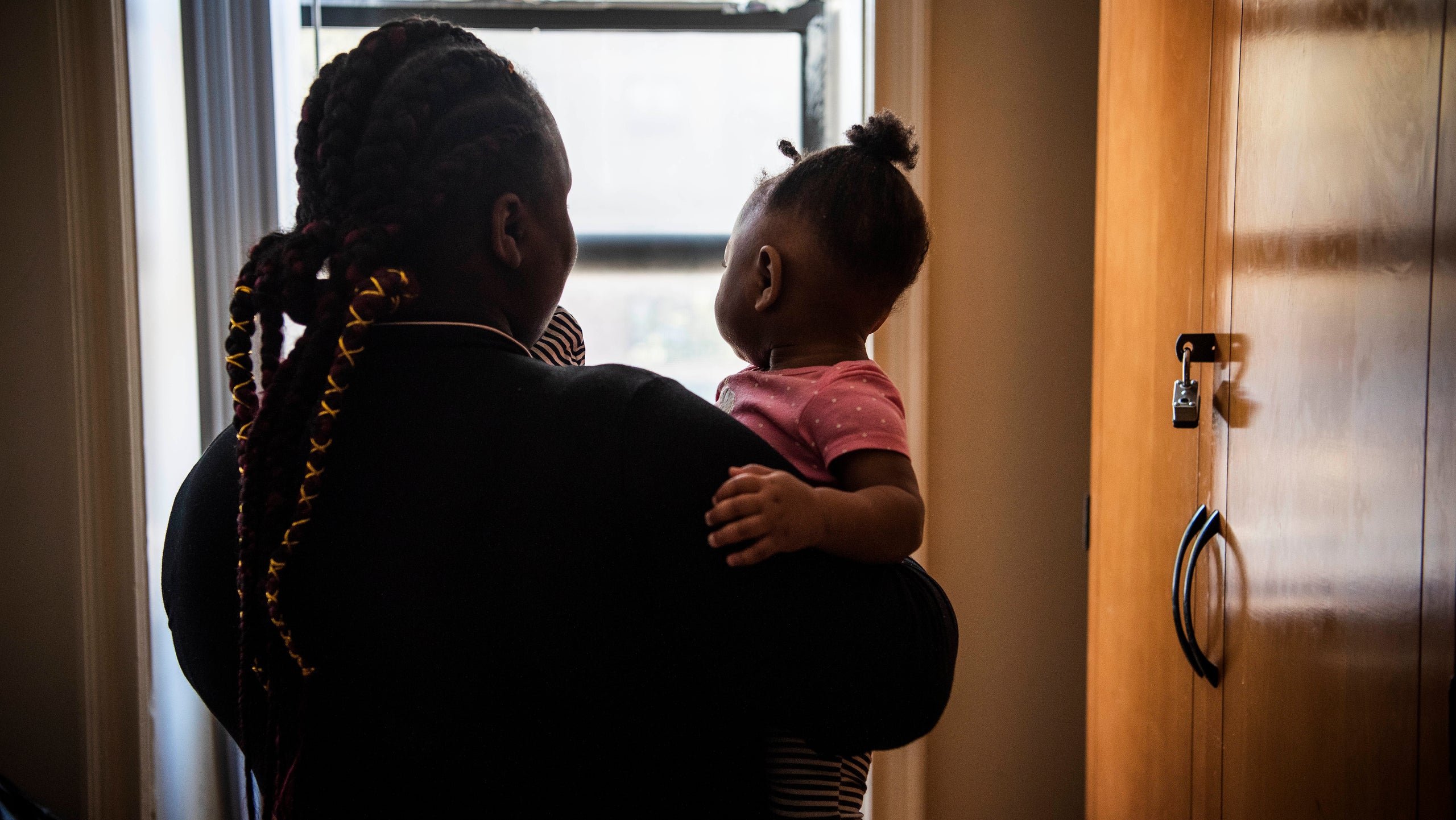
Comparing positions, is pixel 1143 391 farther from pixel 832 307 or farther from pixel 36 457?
pixel 36 457

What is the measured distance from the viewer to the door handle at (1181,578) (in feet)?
3.77

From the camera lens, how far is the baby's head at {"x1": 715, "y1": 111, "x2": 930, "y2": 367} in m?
1.01

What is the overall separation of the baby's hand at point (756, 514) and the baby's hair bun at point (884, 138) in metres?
0.60

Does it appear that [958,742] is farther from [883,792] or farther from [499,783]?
[499,783]

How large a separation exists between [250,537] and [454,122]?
1.18 ft

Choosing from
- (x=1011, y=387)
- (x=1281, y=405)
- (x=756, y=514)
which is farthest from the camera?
(x=1011, y=387)

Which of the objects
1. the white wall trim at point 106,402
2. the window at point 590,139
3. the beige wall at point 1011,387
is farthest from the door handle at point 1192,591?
the white wall trim at point 106,402

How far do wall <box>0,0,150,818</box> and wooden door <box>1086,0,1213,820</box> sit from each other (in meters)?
2.08

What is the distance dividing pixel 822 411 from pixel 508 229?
1.25 feet

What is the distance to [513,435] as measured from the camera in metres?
0.58

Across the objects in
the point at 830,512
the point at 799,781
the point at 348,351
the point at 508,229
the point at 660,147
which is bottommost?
the point at 799,781

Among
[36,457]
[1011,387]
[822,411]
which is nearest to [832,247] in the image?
[822,411]

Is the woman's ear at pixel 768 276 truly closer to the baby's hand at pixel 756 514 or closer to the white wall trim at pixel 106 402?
the baby's hand at pixel 756 514

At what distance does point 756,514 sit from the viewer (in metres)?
0.57
